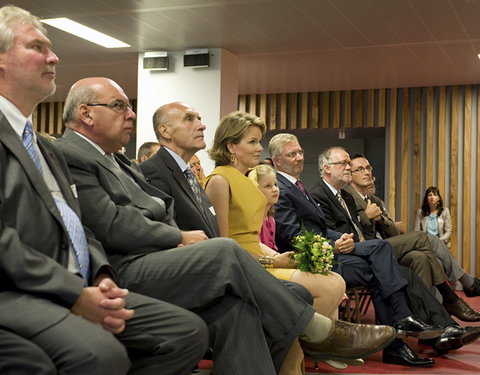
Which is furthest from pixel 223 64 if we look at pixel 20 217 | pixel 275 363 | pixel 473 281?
pixel 20 217

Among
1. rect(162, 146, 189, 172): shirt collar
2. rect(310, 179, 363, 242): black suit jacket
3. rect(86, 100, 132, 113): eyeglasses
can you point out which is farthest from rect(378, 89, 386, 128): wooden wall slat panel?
rect(86, 100, 132, 113): eyeglasses

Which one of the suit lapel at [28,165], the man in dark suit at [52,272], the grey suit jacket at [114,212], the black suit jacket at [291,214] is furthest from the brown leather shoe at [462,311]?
the suit lapel at [28,165]

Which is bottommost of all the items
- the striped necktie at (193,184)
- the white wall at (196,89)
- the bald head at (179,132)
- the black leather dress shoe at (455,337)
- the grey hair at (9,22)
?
the black leather dress shoe at (455,337)

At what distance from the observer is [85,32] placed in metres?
7.81

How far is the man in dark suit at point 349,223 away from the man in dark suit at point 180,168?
196cm

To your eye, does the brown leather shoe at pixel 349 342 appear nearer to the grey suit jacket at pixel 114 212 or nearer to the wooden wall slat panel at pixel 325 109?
the grey suit jacket at pixel 114 212

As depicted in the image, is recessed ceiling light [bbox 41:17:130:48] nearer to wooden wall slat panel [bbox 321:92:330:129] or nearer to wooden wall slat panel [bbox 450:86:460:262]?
wooden wall slat panel [bbox 321:92:330:129]

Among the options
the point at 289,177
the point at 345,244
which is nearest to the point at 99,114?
the point at 289,177

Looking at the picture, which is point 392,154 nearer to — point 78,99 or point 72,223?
point 78,99

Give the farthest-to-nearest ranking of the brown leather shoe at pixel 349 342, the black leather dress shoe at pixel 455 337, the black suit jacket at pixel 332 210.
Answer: the black suit jacket at pixel 332 210, the black leather dress shoe at pixel 455 337, the brown leather shoe at pixel 349 342

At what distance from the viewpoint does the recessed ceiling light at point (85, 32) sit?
743 cm

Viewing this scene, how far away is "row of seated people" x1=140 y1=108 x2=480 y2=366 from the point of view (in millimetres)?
3438

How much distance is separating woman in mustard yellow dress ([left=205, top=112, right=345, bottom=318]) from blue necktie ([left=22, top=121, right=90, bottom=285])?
4.32ft

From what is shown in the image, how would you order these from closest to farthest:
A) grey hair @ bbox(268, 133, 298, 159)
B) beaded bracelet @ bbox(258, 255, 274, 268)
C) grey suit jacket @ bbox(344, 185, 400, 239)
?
beaded bracelet @ bbox(258, 255, 274, 268) → grey hair @ bbox(268, 133, 298, 159) → grey suit jacket @ bbox(344, 185, 400, 239)
